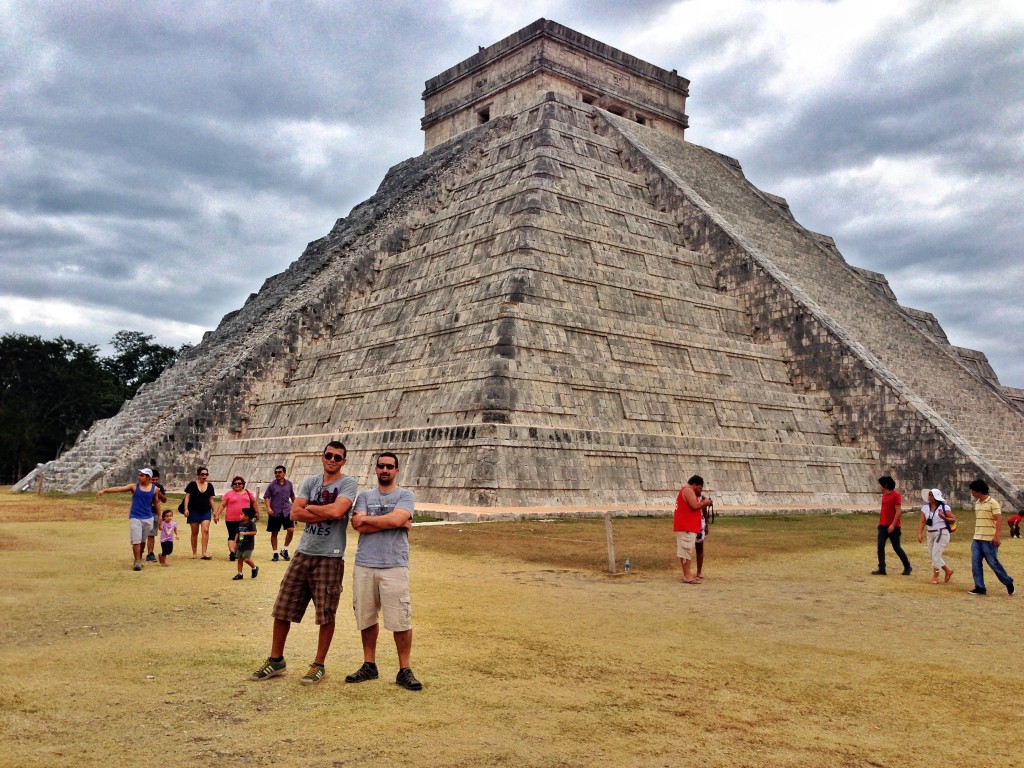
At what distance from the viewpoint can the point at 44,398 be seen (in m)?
47.6

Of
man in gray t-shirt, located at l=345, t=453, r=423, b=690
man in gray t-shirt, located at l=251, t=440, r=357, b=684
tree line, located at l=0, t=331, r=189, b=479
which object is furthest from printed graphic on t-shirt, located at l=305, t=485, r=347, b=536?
tree line, located at l=0, t=331, r=189, b=479

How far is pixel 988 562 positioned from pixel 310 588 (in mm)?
7801

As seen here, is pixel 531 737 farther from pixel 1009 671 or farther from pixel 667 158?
pixel 667 158

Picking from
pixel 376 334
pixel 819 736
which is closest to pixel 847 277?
pixel 376 334

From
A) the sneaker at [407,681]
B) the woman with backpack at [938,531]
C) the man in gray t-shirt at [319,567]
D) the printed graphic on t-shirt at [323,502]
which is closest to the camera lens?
the sneaker at [407,681]

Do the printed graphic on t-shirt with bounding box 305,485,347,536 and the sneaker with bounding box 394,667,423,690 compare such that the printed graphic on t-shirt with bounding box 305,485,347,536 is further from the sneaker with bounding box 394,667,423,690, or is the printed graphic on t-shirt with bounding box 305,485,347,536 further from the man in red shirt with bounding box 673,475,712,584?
the man in red shirt with bounding box 673,475,712,584

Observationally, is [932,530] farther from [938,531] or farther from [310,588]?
[310,588]

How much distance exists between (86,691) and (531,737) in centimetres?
278

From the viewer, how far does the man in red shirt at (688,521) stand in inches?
399

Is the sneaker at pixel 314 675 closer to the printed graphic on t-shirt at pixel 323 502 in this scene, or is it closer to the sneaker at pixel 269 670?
the sneaker at pixel 269 670

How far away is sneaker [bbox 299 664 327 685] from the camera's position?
5.47 m

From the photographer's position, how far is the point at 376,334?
23.7 metres

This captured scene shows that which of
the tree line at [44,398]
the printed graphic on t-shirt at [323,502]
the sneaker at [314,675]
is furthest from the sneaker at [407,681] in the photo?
the tree line at [44,398]

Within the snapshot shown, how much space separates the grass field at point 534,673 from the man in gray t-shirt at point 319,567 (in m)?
0.24
